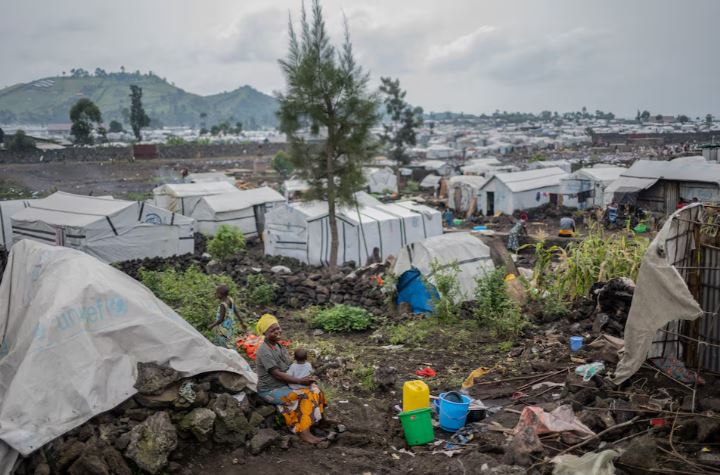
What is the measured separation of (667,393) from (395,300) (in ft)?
20.1

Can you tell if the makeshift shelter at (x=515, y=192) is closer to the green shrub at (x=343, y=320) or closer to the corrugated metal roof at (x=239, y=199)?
the corrugated metal roof at (x=239, y=199)

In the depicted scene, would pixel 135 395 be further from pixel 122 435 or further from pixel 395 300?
pixel 395 300

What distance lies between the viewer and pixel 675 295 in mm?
5051

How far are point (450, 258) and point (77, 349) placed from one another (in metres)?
7.33

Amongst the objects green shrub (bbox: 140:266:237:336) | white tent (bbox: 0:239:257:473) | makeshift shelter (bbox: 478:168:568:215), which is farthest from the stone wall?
white tent (bbox: 0:239:257:473)

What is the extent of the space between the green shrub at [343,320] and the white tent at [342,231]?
627 centimetres

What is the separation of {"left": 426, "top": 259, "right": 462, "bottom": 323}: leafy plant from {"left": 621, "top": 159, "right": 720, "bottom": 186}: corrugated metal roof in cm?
1517

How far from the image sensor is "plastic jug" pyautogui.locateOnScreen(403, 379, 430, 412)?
5.46 metres

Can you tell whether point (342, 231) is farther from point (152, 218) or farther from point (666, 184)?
point (666, 184)

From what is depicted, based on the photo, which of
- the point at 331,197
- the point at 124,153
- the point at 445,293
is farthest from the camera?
the point at 124,153

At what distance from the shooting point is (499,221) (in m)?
26.3

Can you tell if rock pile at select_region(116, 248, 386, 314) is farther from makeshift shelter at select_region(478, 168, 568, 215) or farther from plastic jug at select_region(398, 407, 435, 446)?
makeshift shelter at select_region(478, 168, 568, 215)

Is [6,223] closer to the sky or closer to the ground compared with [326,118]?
closer to the ground

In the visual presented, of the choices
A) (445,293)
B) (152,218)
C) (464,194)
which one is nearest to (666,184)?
(464,194)
